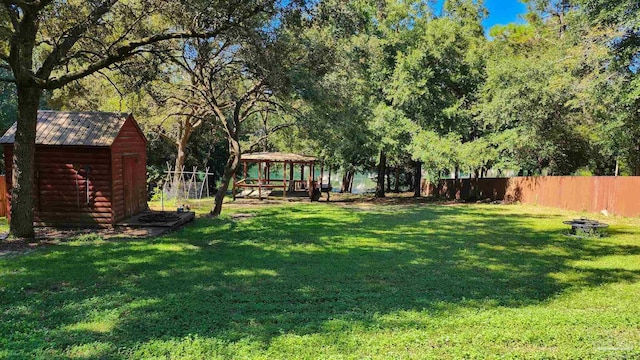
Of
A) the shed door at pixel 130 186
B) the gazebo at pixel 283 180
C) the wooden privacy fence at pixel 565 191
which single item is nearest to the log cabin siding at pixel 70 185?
the shed door at pixel 130 186

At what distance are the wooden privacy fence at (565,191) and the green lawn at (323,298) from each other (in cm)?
534

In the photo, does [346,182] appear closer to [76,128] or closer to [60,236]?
[76,128]

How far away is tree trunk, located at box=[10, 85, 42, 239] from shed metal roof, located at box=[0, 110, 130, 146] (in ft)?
4.29

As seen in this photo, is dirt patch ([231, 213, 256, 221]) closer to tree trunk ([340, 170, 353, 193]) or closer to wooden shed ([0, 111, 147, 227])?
wooden shed ([0, 111, 147, 227])

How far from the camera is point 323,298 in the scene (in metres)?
6.01

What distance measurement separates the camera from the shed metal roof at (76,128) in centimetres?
1177

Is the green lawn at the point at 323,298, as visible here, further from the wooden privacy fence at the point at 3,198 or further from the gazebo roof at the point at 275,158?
the gazebo roof at the point at 275,158

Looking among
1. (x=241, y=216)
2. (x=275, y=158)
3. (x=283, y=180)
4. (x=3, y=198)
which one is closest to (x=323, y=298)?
(x=241, y=216)

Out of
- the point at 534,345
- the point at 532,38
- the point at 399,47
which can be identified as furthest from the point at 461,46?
the point at 534,345

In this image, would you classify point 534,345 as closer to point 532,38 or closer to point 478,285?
point 478,285

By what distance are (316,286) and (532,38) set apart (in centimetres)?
3249

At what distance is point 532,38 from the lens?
105 ft

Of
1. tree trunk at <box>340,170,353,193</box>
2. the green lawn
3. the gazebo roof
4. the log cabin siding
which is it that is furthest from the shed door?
tree trunk at <box>340,170,353,193</box>

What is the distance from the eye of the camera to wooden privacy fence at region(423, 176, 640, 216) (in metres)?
15.9
